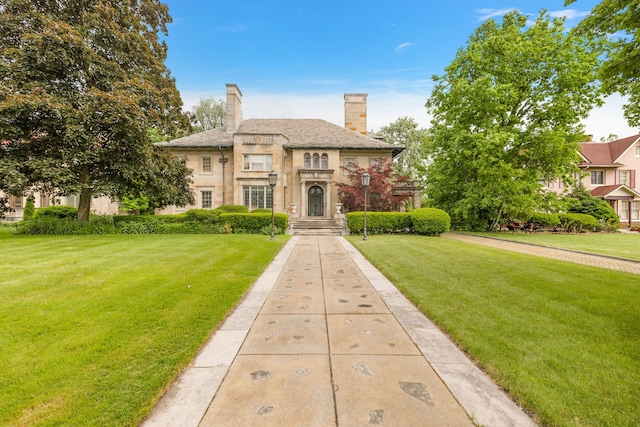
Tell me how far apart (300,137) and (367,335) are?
79.5 feet

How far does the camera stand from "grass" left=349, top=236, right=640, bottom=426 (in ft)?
8.10

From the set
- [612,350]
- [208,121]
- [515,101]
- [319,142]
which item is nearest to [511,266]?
[612,350]

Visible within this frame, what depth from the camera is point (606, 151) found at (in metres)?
32.7

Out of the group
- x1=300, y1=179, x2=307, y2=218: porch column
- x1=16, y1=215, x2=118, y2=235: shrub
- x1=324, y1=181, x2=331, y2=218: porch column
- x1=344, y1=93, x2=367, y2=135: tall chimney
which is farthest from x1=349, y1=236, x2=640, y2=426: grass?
x1=344, y1=93, x2=367, y2=135: tall chimney

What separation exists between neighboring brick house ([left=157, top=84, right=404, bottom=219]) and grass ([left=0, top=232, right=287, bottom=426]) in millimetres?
15760

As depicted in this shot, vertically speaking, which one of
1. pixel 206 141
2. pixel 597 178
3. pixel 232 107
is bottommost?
pixel 597 178

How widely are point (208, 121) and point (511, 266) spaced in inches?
1901

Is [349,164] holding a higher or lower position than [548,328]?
higher

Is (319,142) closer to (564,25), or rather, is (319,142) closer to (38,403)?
(564,25)

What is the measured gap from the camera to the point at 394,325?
13.8ft

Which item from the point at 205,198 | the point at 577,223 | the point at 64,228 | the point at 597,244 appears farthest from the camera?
the point at 205,198

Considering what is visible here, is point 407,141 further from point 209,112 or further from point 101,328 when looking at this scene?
point 101,328

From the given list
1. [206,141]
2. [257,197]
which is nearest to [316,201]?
[257,197]

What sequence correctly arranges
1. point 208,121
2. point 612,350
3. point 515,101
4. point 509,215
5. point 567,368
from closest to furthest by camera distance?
1. point 567,368
2. point 612,350
3. point 515,101
4. point 509,215
5. point 208,121
